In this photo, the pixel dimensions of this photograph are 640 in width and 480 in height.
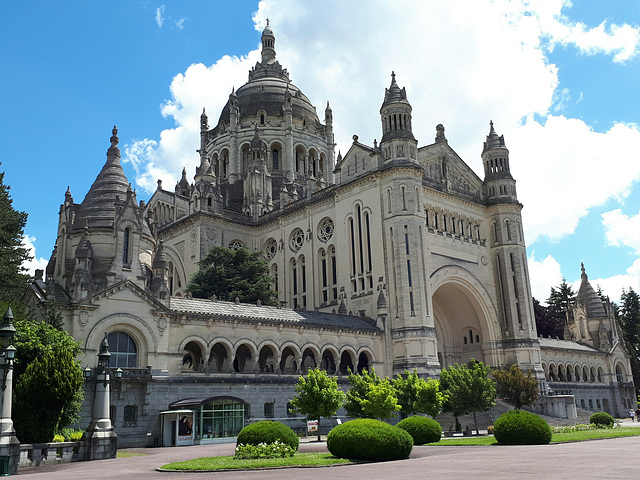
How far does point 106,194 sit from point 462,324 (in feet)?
130

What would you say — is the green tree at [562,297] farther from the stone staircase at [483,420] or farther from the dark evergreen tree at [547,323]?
the stone staircase at [483,420]

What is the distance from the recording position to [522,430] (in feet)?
93.1

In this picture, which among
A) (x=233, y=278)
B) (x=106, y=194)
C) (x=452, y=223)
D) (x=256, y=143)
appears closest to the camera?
(x=106, y=194)

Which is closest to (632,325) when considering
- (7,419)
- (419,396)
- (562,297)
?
(562,297)

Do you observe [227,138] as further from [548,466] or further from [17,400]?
[548,466]

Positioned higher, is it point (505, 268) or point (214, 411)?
point (505, 268)

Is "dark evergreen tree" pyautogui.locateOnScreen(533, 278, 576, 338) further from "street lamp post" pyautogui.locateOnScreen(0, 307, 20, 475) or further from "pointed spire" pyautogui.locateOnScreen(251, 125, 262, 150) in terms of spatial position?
"street lamp post" pyautogui.locateOnScreen(0, 307, 20, 475)

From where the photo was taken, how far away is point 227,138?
81.2m

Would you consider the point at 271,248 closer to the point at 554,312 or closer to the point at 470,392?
the point at 470,392

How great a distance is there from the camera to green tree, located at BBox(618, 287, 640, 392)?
8675cm

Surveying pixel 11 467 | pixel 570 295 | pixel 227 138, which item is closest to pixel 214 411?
pixel 11 467

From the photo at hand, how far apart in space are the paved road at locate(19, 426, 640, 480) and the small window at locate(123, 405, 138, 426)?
10318 millimetres

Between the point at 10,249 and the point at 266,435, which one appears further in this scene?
the point at 10,249

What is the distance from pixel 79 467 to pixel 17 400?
5.12m
